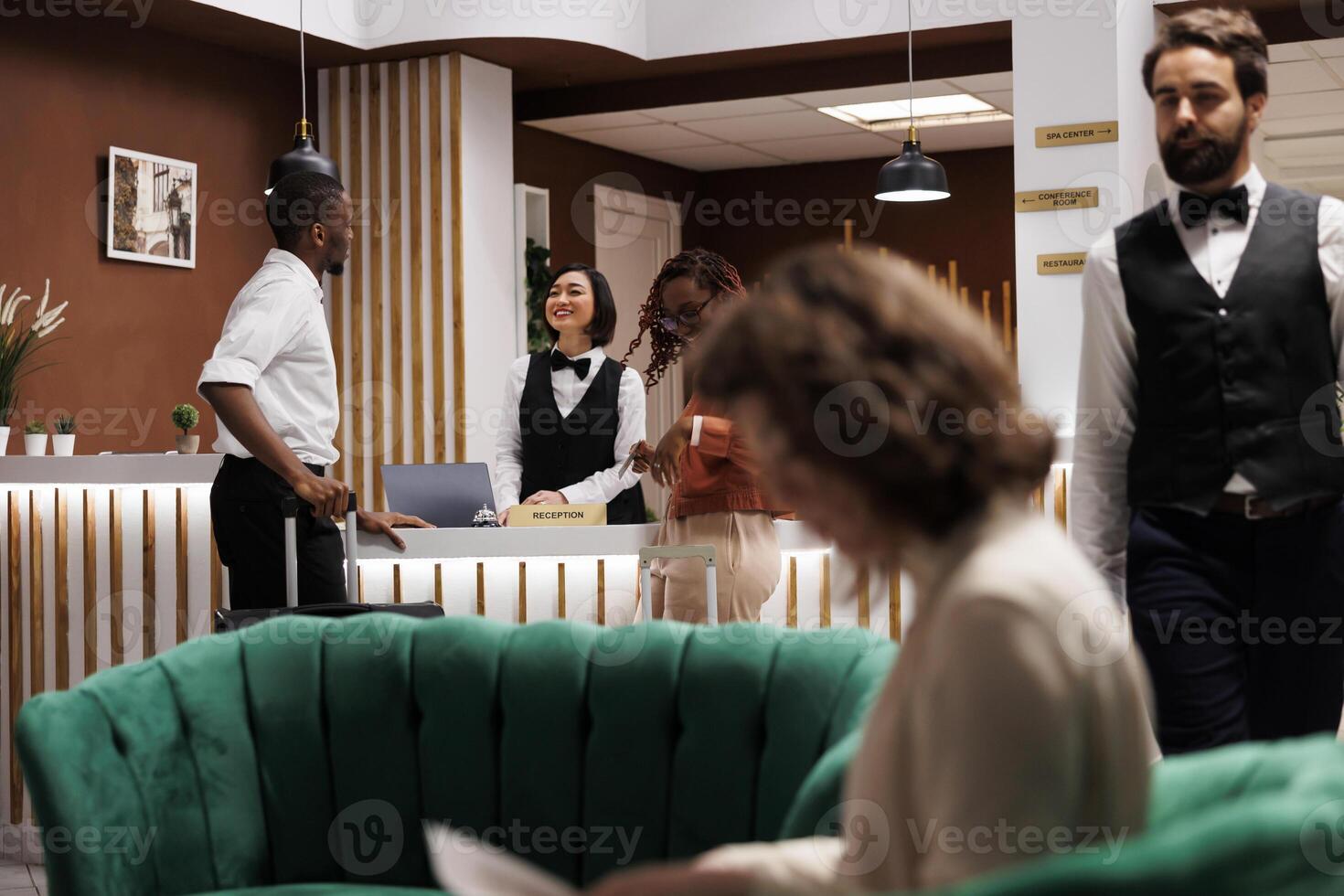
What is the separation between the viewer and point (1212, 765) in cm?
127

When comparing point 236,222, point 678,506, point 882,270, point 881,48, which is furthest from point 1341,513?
point 236,222

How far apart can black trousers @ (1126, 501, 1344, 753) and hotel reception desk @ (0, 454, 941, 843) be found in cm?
205

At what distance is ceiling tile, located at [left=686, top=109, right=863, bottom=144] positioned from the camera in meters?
8.05

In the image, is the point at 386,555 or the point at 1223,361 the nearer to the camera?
the point at 1223,361

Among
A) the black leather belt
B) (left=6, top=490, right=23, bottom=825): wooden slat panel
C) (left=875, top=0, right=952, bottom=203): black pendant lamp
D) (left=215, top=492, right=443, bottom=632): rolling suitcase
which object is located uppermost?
(left=875, top=0, right=952, bottom=203): black pendant lamp

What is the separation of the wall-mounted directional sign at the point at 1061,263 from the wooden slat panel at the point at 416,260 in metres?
2.83

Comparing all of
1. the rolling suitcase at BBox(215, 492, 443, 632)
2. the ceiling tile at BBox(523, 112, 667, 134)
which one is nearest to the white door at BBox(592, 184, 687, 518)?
the ceiling tile at BBox(523, 112, 667, 134)

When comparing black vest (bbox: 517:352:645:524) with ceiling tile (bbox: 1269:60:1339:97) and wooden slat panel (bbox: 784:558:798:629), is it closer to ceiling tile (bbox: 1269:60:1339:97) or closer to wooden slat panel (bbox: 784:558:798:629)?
wooden slat panel (bbox: 784:558:798:629)

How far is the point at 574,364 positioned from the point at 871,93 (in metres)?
3.25

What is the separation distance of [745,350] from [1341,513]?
140cm

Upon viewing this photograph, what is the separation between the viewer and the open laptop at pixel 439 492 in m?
4.12

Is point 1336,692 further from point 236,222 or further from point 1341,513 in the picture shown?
point 236,222

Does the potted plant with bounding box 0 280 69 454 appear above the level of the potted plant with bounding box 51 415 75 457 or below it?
above

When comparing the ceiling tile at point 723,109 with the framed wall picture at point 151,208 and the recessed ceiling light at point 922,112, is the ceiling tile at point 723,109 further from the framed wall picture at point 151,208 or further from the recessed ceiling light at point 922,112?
the framed wall picture at point 151,208
